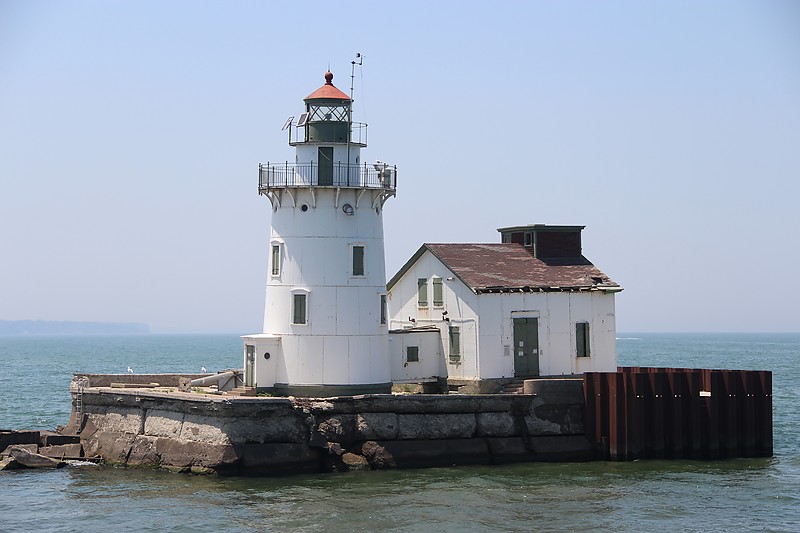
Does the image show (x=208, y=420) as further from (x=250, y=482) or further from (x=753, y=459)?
(x=753, y=459)

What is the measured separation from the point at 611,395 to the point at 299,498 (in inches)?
425

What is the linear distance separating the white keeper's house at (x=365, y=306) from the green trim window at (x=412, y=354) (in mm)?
36

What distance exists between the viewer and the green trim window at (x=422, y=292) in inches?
1615

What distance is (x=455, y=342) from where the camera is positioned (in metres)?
39.0

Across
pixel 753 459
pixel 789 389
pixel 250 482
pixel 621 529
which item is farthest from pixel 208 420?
pixel 789 389

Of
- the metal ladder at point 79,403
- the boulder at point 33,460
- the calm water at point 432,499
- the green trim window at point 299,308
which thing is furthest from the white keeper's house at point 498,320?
the boulder at point 33,460

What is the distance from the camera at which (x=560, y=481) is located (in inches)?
1310

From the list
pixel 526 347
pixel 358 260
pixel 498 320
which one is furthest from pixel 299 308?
pixel 526 347

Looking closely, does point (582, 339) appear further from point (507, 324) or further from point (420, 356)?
point (420, 356)

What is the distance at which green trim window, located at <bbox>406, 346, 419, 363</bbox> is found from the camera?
39281mm

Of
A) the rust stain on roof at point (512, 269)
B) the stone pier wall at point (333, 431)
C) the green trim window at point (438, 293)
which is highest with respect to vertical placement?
the rust stain on roof at point (512, 269)

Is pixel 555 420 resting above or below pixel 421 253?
below

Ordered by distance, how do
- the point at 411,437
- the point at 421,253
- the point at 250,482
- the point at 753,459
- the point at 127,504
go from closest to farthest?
the point at 127,504
the point at 250,482
the point at 411,437
the point at 753,459
the point at 421,253

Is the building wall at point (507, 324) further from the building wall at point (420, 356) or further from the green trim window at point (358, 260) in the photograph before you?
the green trim window at point (358, 260)
